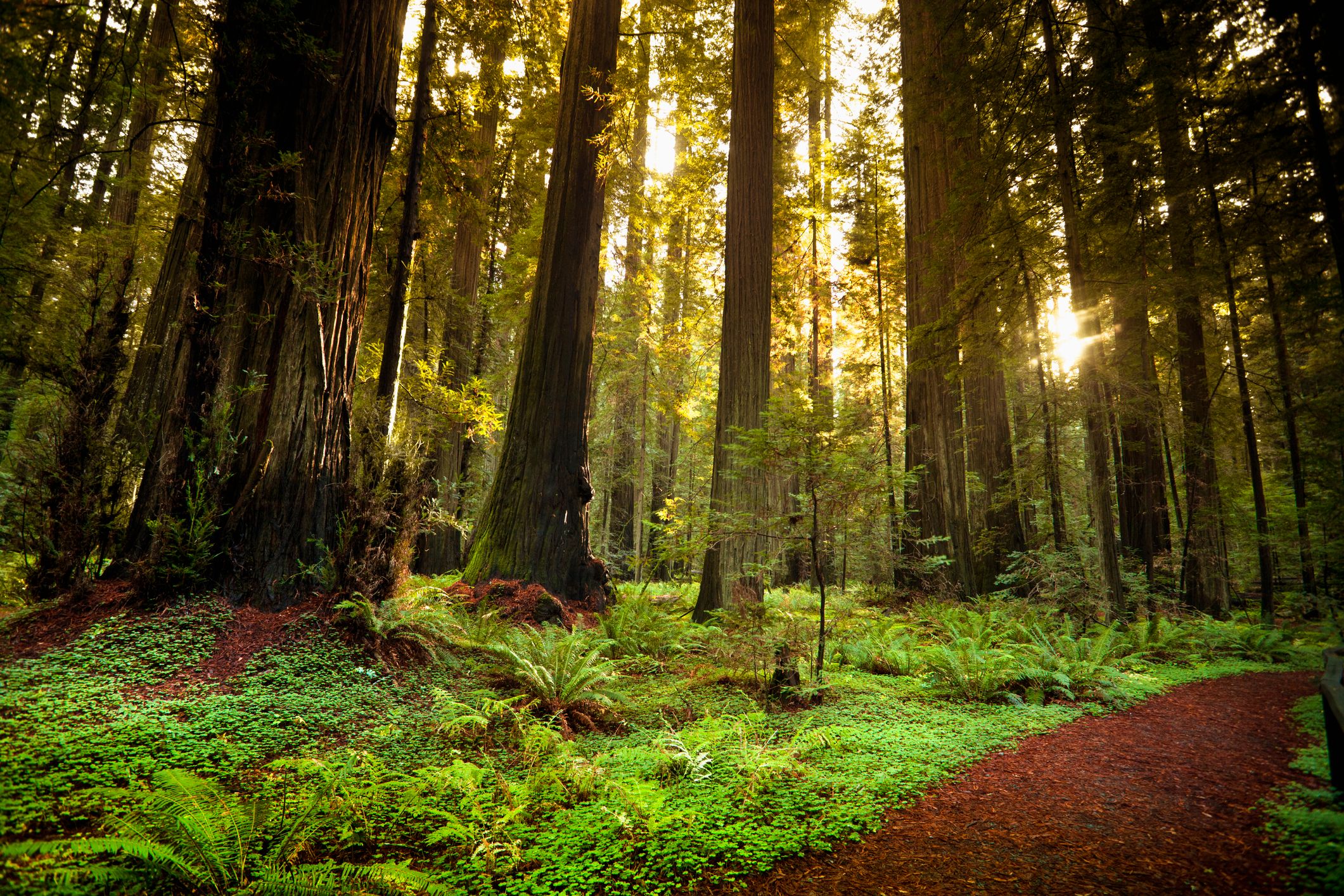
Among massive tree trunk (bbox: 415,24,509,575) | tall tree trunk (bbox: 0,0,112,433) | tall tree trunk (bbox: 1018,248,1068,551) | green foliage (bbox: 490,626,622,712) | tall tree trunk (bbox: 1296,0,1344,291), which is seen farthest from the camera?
massive tree trunk (bbox: 415,24,509,575)

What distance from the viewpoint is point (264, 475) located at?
451 cm

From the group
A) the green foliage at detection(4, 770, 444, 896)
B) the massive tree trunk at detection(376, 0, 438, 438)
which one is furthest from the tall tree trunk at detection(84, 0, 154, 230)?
the green foliage at detection(4, 770, 444, 896)

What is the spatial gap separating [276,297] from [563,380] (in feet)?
12.3

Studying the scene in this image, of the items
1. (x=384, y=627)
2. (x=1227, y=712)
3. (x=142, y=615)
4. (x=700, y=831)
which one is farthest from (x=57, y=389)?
(x=1227, y=712)

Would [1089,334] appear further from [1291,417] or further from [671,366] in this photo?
[671,366]

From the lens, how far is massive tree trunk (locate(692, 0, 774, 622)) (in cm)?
694

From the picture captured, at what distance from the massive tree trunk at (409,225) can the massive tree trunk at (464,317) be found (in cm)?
231

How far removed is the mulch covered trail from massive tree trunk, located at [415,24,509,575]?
8910 millimetres

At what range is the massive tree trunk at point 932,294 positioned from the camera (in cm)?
918

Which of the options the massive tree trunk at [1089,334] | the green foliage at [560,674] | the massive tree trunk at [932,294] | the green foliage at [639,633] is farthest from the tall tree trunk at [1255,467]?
the green foliage at [560,674]

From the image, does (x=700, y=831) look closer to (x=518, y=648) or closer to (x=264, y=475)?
(x=518, y=648)

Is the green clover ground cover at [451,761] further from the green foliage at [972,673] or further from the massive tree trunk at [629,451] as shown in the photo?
the massive tree trunk at [629,451]

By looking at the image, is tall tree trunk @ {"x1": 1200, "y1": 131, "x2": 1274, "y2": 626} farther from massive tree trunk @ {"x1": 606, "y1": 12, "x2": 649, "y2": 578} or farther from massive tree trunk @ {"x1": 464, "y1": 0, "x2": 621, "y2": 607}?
massive tree trunk @ {"x1": 606, "y1": 12, "x2": 649, "y2": 578}

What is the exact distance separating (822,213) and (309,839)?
13862 mm
